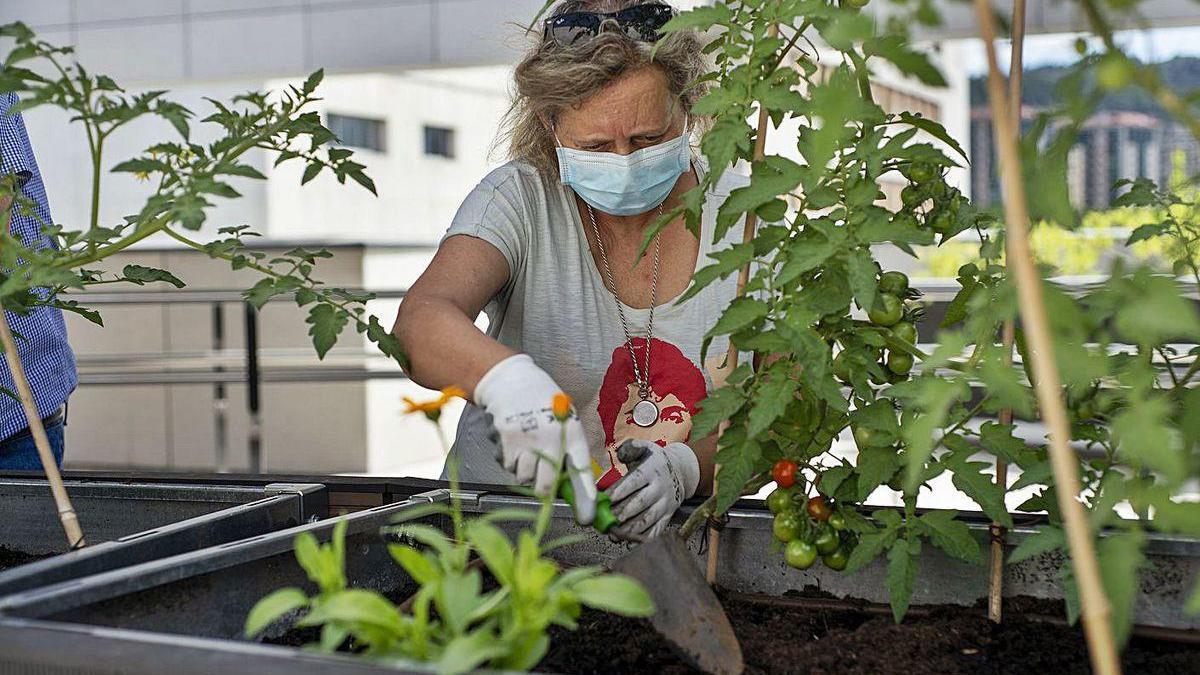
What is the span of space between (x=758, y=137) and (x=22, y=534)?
88 centimetres

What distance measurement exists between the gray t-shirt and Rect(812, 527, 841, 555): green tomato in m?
0.65

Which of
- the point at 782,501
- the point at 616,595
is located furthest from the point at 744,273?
the point at 616,595

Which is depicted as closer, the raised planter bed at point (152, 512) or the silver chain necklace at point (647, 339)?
the raised planter bed at point (152, 512)

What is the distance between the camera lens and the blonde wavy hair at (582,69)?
151 cm

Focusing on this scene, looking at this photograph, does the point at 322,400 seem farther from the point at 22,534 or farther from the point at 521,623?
the point at 521,623

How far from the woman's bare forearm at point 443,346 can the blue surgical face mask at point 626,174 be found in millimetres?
339

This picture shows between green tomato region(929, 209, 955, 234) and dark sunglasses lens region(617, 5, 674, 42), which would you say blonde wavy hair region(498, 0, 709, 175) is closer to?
dark sunglasses lens region(617, 5, 674, 42)

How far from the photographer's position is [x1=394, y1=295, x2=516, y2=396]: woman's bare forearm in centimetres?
115

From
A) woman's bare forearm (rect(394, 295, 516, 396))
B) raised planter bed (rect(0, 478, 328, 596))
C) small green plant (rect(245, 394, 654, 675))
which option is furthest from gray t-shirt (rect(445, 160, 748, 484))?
small green plant (rect(245, 394, 654, 675))

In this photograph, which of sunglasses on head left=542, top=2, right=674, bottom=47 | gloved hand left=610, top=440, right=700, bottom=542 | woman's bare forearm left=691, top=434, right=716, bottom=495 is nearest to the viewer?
gloved hand left=610, top=440, right=700, bottom=542

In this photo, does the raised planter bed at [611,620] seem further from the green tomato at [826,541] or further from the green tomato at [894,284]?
the green tomato at [894,284]

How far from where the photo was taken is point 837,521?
973 millimetres

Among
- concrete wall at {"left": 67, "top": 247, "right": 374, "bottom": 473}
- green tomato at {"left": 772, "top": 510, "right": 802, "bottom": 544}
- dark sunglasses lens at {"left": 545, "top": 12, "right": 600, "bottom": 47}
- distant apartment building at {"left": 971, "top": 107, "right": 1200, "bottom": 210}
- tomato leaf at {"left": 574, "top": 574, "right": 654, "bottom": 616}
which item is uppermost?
distant apartment building at {"left": 971, "top": 107, "right": 1200, "bottom": 210}

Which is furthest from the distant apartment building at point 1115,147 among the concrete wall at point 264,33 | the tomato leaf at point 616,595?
the tomato leaf at point 616,595
